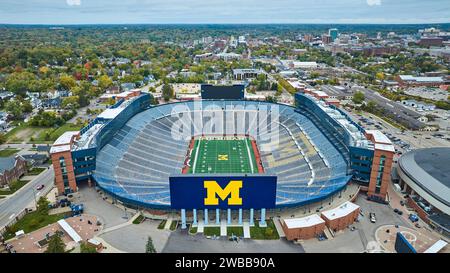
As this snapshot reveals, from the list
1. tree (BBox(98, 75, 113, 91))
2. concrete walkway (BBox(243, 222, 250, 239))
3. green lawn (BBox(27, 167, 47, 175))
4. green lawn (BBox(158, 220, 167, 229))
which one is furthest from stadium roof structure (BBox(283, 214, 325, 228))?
tree (BBox(98, 75, 113, 91))

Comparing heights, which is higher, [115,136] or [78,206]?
[115,136]

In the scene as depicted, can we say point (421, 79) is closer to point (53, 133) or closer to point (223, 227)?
point (223, 227)

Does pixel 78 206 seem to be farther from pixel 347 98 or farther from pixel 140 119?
pixel 347 98

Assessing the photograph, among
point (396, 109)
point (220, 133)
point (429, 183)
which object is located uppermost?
Result: point (429, 183)

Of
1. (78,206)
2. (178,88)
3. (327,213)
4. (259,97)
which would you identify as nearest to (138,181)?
(78,206)

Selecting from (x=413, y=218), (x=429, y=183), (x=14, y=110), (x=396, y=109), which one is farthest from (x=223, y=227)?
(x=396, y=109)
